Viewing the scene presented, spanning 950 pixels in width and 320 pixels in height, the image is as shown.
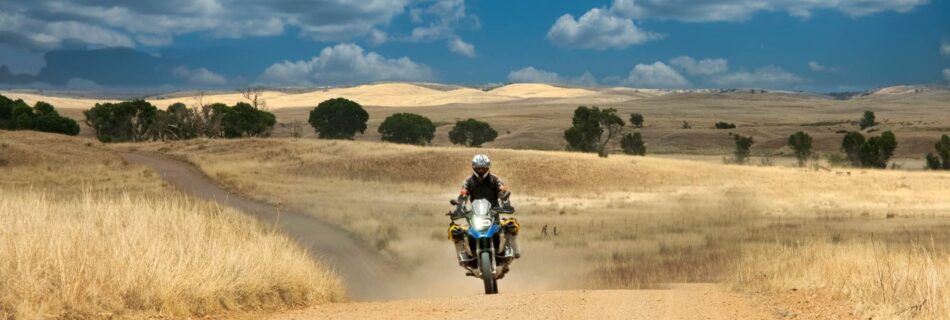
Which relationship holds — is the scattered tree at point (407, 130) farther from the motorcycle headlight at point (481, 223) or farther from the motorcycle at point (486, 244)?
the motorcycle headlight at point (481, 223)

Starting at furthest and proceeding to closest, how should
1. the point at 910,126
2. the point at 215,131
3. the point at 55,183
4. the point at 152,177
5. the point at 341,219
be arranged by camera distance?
the point at 910,126 < the point at 215,131 < the point at 152,177 < the point at 55,183 < the point at 341,219

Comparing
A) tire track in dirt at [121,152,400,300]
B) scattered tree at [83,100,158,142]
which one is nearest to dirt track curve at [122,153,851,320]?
tire track in dirt at [121,152,400,300]

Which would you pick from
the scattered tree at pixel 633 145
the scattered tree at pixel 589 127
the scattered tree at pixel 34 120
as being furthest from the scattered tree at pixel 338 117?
the scattered tree at pixel 633 145

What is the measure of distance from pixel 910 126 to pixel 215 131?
122661mm

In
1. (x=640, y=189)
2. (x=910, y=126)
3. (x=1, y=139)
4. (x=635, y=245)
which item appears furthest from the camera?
(x=910, y=126)

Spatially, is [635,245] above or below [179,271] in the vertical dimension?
below

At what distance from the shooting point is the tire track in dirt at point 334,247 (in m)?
20.1

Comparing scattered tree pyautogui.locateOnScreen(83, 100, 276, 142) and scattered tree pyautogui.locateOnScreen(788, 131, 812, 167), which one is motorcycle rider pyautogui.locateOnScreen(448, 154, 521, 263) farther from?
scattered tree pyautogui.locateOnScreen(83, 100, 276, 142)

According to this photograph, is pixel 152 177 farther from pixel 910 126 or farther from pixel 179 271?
pixel 910 126

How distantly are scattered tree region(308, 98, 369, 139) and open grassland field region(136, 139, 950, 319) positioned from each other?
4994 centimetres

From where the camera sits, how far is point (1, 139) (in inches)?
2571

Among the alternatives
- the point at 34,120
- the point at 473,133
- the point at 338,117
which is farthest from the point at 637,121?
the point at 34,120

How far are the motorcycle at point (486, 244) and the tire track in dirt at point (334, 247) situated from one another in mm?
2575

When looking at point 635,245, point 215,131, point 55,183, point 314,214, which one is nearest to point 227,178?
point 55,183
